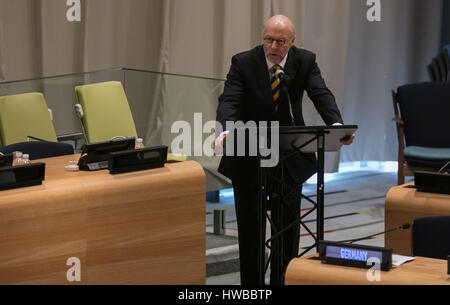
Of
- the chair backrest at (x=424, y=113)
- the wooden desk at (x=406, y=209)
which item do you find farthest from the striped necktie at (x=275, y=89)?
the chair backrest at (x=424, y=113)

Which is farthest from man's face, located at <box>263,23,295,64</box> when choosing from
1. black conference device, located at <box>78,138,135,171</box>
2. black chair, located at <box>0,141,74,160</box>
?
black chair, located at <box>0,141,74,160</box>

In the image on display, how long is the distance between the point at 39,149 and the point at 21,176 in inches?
52.1

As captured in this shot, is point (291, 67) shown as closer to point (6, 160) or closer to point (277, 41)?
point (277, 41)

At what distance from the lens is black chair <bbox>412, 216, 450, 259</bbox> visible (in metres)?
4.18

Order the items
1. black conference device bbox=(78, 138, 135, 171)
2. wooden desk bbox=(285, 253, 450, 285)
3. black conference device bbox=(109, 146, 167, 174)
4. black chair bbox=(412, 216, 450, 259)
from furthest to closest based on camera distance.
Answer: black conference device bbox=(78, 138, 135, 171) → black conference device bbox=(109, 146, 167, 174) → black chair bbox=(412, 216, 450, 259) → wooden desk bbox=(285, 253, 450, 285)

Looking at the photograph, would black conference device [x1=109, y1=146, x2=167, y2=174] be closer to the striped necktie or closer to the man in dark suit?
the man in dark suit

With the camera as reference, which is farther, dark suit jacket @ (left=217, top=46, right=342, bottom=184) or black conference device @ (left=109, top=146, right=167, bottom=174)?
dark suit jacket @ (left=217, top=46, right=342, bottom=184)

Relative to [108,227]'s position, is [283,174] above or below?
above

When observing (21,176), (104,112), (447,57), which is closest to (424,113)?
(447,57)

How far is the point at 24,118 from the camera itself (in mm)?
6789

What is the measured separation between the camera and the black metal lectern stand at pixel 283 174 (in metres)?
4.70

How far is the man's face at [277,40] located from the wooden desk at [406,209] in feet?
3.04
